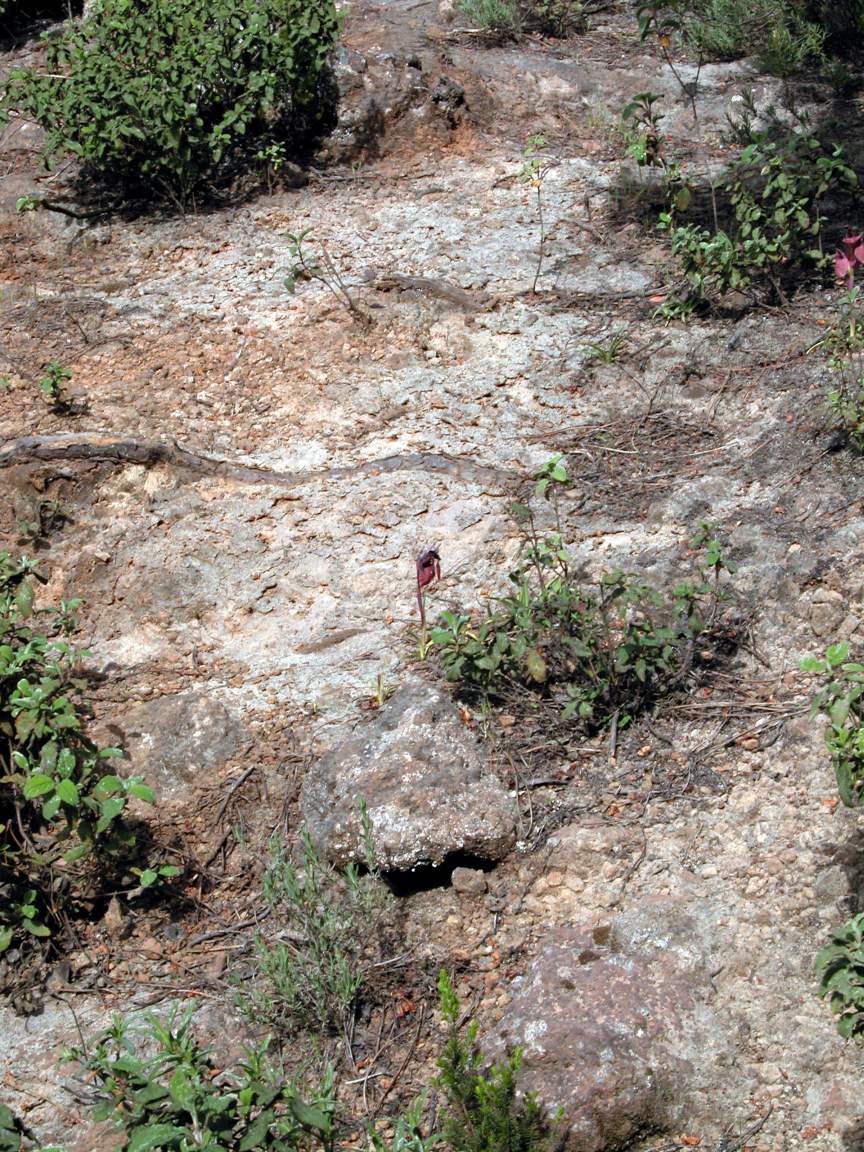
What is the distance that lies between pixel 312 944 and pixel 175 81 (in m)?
4.28

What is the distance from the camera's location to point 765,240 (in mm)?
4707

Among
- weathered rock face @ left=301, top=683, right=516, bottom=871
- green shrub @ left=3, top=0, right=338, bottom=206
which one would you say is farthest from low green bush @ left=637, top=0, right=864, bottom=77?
weathered rock face @ left=301, top=683, right=516, bottom=871

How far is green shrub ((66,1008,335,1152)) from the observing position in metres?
2.25

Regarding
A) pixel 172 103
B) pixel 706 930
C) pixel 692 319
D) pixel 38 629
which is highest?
pixel 172 103

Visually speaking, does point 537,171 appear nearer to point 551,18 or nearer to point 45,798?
point 551,18

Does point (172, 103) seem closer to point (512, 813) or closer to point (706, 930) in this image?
point (512, 813)

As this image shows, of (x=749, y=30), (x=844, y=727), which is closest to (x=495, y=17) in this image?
(x=749, y=30)

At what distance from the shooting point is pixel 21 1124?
8.48ft

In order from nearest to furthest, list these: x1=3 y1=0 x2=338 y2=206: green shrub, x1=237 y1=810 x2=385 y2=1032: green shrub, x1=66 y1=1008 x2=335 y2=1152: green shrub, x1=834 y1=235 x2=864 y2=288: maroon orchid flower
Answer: x1=66 y1=1008 x2=335 y2=1152: green shrub, x1=237 y1=810 x2=385 y2=1032: green shrub, x1=834 y1=235 x2=864 y2=288: maroon orchid flower, x1=3 y1=0 x2=338 y2=206: green shrub

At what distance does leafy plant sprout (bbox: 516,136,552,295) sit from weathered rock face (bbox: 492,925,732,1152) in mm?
3324

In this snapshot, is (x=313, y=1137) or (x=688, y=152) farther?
(x=688, y=152)

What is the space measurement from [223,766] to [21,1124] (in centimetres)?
116

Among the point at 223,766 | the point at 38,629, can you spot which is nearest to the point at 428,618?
the point at 223,766

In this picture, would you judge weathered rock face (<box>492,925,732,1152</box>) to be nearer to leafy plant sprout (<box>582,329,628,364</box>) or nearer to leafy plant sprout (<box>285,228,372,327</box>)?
leafy plant sprout (<box>582,329,628,364</box>)
